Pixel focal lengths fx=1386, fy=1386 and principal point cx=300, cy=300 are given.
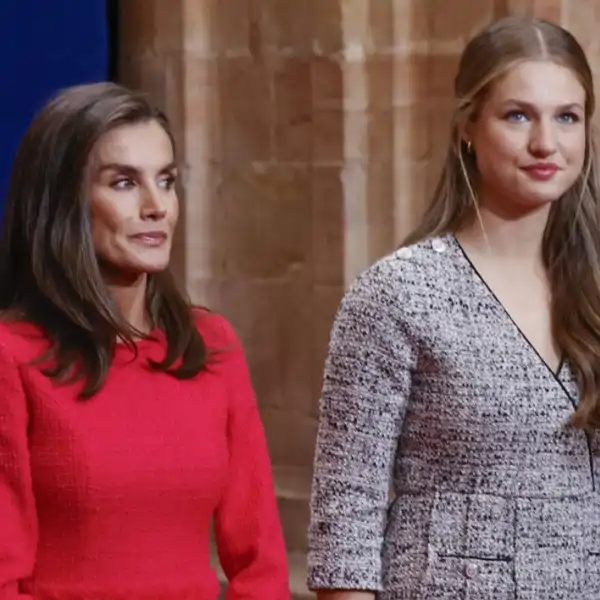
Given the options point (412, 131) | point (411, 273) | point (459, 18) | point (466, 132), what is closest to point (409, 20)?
point (459, 18)

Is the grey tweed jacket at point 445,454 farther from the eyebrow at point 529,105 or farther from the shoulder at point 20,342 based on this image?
the shoulder at point 20,342

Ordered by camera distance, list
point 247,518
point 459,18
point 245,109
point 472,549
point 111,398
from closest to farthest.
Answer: point 472,549 → point 111,398 → point 247,518 → point 459,18 → point 245,109

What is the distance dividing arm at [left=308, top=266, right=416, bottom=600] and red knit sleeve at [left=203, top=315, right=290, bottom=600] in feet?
0.42

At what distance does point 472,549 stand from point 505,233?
0.40 metres

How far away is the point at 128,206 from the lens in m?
1.80

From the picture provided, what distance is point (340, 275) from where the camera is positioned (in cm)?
261

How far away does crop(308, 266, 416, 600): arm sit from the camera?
1711 mm

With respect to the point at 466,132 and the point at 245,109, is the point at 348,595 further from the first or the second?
the point at 245,109

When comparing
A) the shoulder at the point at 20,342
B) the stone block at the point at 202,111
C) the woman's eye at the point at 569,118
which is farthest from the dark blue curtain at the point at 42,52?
the woman's eye at the point at 569,118

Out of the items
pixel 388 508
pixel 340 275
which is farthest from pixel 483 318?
pixel 340 275

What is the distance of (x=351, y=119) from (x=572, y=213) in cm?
84

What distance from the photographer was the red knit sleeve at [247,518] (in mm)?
1851

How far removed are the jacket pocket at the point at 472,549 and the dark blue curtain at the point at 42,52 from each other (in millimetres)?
1406

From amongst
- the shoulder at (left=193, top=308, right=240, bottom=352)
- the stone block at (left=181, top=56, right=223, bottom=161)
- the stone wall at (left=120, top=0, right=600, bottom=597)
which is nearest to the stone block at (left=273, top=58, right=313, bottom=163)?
the stone wall at (left=120, top=0, right=600, bottom=597)
